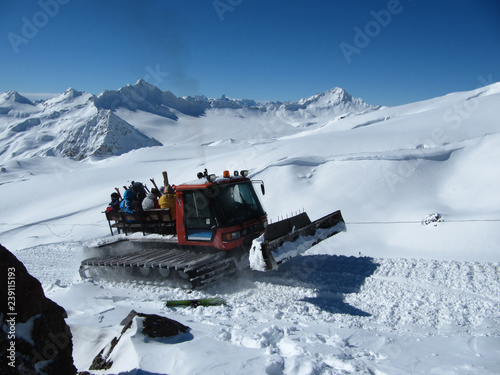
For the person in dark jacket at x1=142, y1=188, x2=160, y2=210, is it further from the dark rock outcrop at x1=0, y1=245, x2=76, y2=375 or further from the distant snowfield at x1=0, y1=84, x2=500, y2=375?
the dark rock outcrop at x1=0, y1=245, x2=76, y2=375

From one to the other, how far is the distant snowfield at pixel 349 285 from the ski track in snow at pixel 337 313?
2cm

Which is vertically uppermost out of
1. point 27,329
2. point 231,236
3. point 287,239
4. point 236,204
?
point 236,204

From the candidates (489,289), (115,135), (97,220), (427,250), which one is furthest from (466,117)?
(115,135)

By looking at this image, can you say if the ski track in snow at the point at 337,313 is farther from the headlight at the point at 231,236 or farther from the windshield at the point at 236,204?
the windshield at the point at 236,204

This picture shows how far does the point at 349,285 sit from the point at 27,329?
4.92 meters

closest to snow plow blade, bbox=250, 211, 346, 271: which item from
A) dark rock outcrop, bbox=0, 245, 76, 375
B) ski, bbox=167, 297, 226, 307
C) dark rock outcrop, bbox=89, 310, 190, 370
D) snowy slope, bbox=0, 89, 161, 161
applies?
ski, bbox=167, 297, 226, 307

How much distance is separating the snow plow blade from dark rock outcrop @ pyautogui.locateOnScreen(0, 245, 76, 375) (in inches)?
125

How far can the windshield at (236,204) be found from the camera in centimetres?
712

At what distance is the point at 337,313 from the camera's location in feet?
17.3

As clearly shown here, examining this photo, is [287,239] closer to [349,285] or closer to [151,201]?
[349,285]

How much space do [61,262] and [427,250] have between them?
371 inches

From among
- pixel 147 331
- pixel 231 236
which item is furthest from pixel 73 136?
pixel 147 331

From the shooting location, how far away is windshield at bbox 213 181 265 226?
280 inches

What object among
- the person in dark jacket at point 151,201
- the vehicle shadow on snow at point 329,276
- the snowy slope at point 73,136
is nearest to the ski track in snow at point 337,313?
the vehicle shadow on snow at point 329,276
